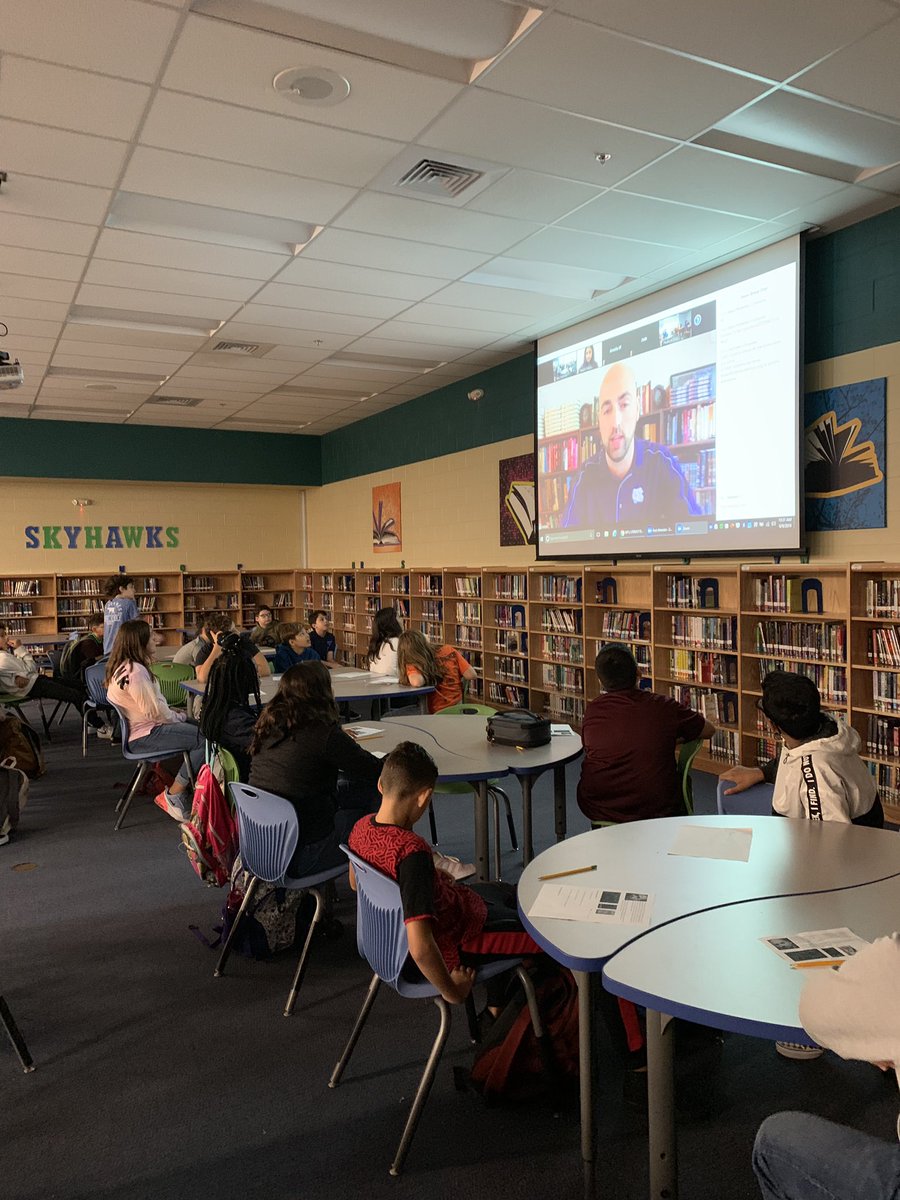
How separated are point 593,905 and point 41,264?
210 inches

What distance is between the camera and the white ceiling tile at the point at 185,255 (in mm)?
5094

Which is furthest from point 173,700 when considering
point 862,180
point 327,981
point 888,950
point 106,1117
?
point 888,950

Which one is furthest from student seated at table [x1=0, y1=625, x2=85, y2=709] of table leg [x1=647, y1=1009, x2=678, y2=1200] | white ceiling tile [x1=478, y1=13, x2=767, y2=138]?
table leg [x1=647, y1=1009, x2=678, y2=1200]

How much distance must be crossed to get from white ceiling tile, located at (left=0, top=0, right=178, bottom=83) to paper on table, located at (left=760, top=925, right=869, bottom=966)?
3.51 meters

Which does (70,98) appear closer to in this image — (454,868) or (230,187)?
(230,187)

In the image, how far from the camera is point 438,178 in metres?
4.40

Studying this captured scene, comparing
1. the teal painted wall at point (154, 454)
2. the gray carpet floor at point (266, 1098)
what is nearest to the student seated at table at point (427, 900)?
the gray carpet floor at point (266, 1098)

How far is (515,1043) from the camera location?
243 centimetres

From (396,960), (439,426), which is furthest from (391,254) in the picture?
(396,960)

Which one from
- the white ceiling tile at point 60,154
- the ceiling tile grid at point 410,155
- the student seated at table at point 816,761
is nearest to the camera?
the student seated at table at point 816,761

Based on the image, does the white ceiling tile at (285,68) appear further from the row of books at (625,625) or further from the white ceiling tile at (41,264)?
the row of books at (625,625)

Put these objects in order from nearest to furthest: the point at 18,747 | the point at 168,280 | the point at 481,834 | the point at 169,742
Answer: the point at 481,834
the point at 169,742
the point at 18,747
the point at 168,280

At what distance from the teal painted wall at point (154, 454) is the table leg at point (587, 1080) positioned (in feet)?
36.3

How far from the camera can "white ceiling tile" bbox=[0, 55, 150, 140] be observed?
11.0 ft
